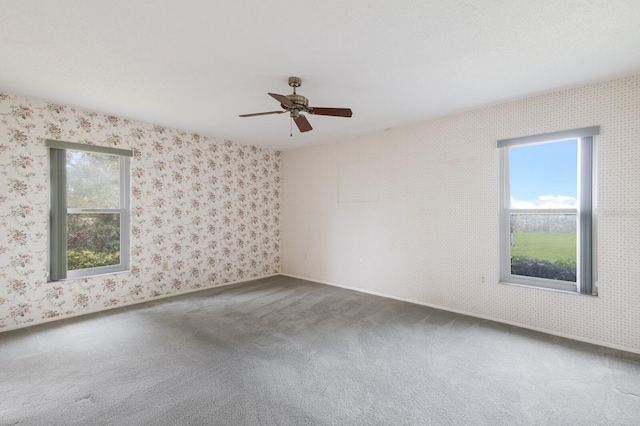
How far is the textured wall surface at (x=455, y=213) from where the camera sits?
8.92ft

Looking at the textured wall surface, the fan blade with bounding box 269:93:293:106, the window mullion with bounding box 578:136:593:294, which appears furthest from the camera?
the window mullion with bounding box 578:136:593:294

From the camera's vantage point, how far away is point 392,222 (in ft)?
14.1

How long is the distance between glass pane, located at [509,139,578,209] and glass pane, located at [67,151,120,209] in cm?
494

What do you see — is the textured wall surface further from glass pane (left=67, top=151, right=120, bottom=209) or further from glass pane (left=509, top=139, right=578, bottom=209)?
glass pane (left=67, top=151, right=120, bottom=209)

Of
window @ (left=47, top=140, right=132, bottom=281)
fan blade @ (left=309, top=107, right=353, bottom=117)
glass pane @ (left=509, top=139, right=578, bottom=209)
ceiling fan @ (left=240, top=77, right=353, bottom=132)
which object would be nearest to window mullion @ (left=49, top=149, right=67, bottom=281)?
window @ (left=47, top=140, right=132, bottom=281)

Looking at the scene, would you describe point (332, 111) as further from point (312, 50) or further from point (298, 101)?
point (312, 50)

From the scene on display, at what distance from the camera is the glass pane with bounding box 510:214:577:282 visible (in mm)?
3078

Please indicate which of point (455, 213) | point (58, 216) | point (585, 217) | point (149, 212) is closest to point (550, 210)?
point (585, 217)

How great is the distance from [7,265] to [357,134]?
4.49 metres

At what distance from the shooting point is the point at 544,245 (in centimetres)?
323

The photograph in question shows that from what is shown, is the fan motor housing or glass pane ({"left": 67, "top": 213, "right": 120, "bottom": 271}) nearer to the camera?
the fan motor housing

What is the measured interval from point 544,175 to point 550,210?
1.26ft

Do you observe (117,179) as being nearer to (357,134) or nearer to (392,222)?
(357,134)

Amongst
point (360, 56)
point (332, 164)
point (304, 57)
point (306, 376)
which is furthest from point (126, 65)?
point (332, 164)
